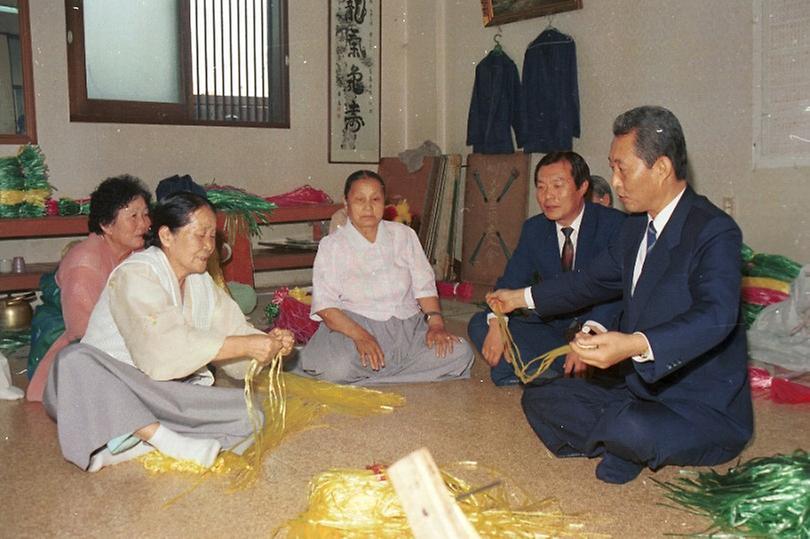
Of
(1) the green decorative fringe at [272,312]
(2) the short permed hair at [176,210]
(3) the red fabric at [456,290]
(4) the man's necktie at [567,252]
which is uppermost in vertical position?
(2) the short permed hair at [176,210]

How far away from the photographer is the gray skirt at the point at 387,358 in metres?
3.71

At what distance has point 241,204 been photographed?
5.91 m

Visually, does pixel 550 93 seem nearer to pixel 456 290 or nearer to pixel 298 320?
pixel 456 290

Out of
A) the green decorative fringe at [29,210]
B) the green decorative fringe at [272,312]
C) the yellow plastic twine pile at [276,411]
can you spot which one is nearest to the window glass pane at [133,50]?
the green decorative fringe at [29,210]

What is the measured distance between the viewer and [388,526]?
6.88ft

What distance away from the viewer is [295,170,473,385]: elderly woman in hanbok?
373 cm

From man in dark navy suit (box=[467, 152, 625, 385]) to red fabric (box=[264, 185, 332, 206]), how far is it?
10.1 ft

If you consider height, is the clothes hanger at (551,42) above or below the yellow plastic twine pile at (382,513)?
above

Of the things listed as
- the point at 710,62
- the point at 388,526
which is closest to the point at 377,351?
the point at 388,526

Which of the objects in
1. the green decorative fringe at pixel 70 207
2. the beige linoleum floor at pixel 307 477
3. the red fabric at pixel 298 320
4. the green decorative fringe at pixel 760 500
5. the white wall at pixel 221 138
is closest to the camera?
the green decorative fringe at pixel 760 500

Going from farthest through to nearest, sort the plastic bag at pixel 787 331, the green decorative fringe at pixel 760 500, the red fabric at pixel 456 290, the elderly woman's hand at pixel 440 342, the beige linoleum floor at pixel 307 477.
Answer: the red fabric at pixel 456 290 → the plastic bag at pixel 787 331 → the elderly woman's hand at pixel 440 342 → the beige linoleum floor at pixel 307 477 → the green decorative fringe at pixel 760 500

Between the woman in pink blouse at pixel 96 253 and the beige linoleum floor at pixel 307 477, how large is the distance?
331mm

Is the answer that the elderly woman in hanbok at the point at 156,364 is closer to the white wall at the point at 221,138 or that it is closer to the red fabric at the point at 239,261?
the red fabric at the point at 239,261

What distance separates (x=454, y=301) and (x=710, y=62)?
2374mm
